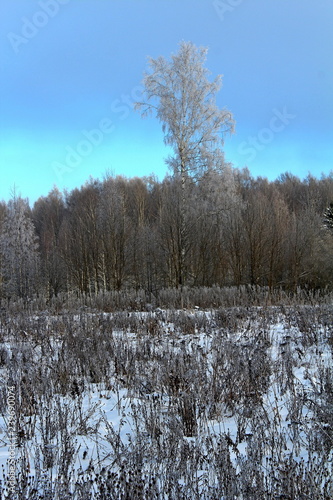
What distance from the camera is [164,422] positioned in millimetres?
3086

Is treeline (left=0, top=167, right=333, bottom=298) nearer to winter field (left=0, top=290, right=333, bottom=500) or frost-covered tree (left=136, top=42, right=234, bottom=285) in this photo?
frost-covered tree (left=136, top=42, right=234, bottom=285)

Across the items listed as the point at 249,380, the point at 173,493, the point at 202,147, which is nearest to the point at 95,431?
the point at 173,493

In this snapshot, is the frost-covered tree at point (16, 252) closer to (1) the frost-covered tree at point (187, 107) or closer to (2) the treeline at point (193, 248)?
(2) the treeline at point (193, 248)

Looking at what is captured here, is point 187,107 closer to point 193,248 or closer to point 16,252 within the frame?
point 193,248

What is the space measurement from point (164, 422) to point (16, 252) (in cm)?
2654

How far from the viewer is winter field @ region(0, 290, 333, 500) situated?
86.1 inches

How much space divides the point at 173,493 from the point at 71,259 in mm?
21505

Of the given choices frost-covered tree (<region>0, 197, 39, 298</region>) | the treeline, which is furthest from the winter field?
frost-covered tree (<region>0, 197, 39, 298</region>)

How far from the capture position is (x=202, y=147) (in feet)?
61.6

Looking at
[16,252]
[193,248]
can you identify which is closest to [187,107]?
[193,248]

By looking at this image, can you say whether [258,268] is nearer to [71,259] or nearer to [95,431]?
[71,259]

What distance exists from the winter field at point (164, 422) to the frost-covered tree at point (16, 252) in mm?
15691

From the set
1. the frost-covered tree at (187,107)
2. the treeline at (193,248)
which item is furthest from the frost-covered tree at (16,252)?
the frost-covered tree at (187,107)

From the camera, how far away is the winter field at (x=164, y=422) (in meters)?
2.19
